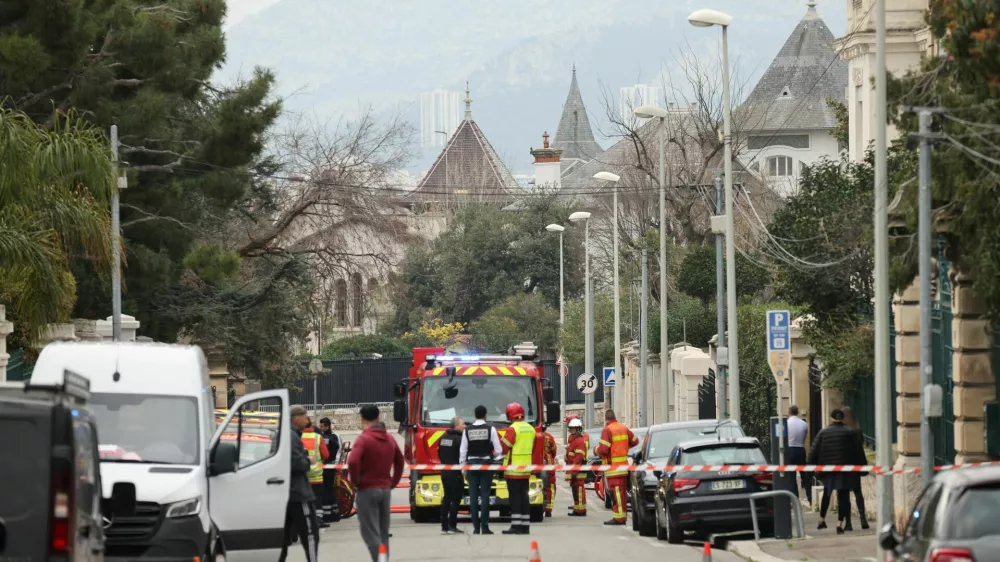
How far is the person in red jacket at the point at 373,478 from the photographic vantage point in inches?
647

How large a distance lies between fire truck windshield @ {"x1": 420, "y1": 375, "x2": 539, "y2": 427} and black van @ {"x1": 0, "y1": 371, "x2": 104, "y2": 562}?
1652 cm

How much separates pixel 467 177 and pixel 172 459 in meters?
100

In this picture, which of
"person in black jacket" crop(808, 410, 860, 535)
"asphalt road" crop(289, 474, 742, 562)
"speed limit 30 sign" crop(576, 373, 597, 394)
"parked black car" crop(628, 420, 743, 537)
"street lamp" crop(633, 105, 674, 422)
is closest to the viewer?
"asphalt road" crop(289, 474, 742, 562)

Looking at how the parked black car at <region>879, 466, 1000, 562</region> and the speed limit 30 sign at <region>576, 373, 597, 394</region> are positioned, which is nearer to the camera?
the parked black car at <region>879, 466, 1000, 562</region>

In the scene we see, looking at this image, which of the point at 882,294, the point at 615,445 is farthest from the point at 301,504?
the point at 615,445

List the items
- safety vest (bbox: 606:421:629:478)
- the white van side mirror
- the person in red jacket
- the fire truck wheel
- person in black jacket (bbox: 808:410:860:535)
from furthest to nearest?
the fire truck wheel < safety vest (bbox: 606:421:629:478) < person in black jacket (bbox: 808:410:860:535) < the person in red jacket < the white van side mirror

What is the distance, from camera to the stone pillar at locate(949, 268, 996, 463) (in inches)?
827

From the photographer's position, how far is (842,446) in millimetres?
21625

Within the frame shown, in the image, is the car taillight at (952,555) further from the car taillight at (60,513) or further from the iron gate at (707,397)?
the iron gate at (707,397)

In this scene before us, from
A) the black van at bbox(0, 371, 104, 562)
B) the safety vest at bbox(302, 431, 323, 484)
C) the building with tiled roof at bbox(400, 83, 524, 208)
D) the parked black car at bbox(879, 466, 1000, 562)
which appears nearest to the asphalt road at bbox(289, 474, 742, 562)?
the safety vest at bbox(302, 431, 323, 484)

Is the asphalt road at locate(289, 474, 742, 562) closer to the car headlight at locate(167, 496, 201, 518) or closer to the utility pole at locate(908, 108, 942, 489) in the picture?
the utility pole at locate(908, 108, 942, 489)

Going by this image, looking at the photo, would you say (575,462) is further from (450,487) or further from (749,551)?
(749,551)

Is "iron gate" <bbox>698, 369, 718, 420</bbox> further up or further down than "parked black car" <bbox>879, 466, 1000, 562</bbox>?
further down

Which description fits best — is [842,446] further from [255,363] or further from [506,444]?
[255,363]
